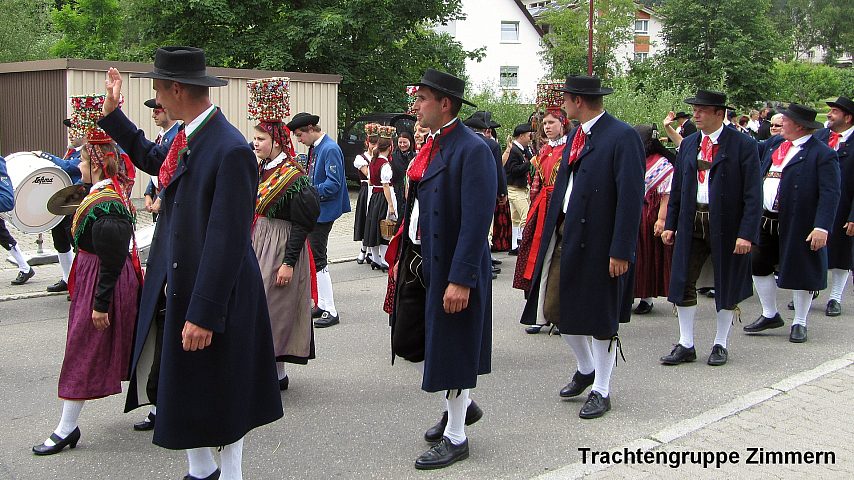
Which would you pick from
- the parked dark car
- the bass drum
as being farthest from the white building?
the bass drum

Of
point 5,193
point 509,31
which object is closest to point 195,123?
point 5,193

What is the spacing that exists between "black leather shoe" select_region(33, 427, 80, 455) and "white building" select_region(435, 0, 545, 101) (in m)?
52.1

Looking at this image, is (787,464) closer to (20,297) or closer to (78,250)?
(78,250)

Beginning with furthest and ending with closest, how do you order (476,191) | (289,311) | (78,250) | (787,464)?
(289,311) < (78,250) < (787,464) < (476,191)

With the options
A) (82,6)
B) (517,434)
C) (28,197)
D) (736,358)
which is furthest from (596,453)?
(82,6)

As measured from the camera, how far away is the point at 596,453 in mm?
4816

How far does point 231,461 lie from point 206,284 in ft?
2.74

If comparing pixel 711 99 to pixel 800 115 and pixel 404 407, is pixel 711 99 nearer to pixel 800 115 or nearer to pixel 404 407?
pixel 800 115

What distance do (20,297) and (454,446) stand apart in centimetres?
609

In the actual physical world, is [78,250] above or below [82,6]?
below

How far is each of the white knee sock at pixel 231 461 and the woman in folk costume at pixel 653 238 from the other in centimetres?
519

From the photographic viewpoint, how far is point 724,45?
46125 millimetres

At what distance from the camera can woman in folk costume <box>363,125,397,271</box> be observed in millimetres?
10925

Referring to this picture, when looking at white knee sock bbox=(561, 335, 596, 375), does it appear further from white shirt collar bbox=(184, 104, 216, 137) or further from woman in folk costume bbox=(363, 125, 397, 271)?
woman in folk costume bbox=(363, 125, 397, 271)
